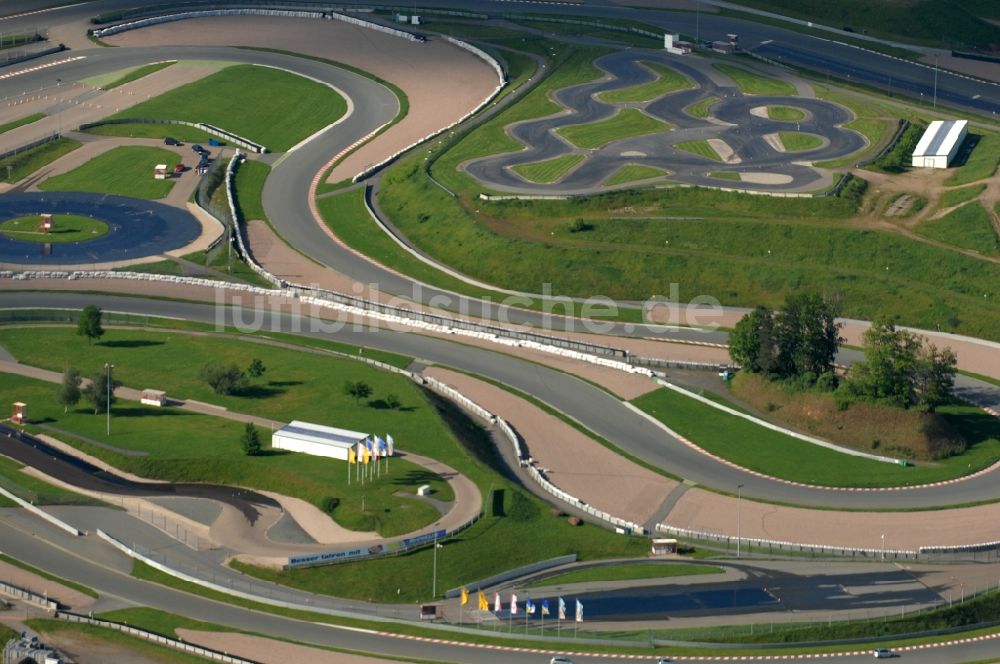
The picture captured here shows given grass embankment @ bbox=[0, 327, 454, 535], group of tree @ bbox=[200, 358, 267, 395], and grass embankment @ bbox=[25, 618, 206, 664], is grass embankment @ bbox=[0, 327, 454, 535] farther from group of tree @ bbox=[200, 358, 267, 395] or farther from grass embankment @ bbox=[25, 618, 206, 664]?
grass embankment @ bbox=[25, 618, 206, 664]

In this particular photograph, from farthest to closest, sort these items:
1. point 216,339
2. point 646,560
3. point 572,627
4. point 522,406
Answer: point 216,339
point 522,406
point 646,560
point 572,627

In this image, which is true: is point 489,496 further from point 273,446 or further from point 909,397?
point 909,397

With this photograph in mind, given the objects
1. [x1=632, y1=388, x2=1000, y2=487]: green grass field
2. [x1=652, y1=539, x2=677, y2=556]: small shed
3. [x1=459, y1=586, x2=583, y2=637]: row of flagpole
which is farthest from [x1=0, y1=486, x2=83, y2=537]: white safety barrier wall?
[x1=632, y1=388, x2=1000, y2=487]: green grass field

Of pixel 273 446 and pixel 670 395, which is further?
pixel 670 395

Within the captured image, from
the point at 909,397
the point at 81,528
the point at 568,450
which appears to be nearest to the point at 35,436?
the point at 81,528

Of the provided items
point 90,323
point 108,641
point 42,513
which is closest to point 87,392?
point 90,323
